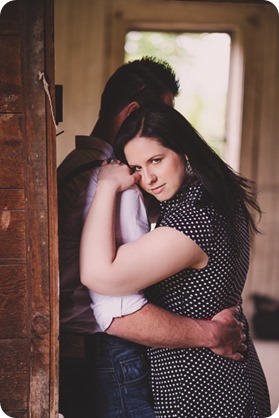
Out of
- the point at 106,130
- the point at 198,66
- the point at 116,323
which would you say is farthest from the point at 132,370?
the point at 198,66

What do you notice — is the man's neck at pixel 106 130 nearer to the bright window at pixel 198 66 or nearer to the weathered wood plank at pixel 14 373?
the weathered wood plank at pixel 14 373

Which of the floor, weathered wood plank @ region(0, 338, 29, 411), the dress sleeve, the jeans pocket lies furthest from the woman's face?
the floor

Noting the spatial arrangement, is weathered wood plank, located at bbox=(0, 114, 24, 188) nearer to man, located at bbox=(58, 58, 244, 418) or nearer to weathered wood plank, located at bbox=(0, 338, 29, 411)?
man, located at bbox=(58, 58, 244, 418)

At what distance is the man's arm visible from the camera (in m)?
1.90

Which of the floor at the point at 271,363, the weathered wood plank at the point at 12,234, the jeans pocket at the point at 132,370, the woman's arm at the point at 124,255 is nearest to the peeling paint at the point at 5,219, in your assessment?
the weathered wood plank at the point at 12,234

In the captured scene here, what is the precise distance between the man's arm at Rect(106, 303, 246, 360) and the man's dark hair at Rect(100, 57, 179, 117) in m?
0.97

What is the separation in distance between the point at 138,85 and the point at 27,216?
100 cm

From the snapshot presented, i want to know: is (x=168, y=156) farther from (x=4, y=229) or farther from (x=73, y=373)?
(x=73, y=373)

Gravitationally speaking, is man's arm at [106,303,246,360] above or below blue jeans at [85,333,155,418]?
above

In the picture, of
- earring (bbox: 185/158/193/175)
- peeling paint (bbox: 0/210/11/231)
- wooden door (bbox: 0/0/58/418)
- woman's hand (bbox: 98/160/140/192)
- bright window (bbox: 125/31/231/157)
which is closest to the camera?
wooden door (bbox: 0/0/58/418)

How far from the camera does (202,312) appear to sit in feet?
6.55

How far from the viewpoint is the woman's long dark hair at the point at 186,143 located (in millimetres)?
2008

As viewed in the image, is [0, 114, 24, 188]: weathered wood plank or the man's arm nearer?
[0, 114, 24, 188]: weathered wood plank

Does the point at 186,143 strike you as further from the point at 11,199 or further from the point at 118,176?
the point at 11,199
